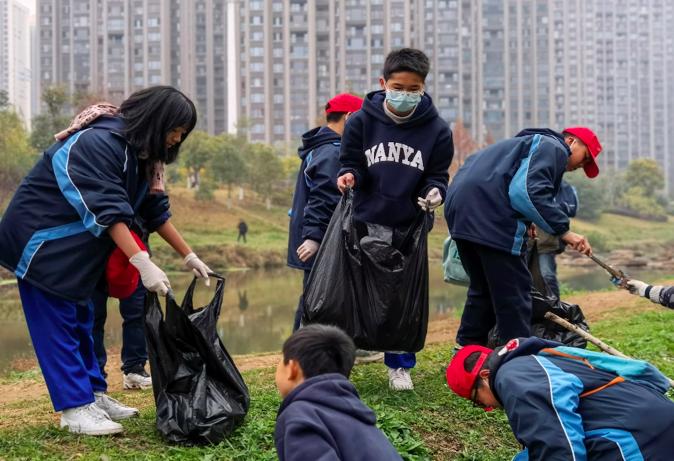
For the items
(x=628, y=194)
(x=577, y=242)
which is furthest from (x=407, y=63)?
(x=628, y=194)

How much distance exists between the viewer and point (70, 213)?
124 inches

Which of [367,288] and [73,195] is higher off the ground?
[73,195]

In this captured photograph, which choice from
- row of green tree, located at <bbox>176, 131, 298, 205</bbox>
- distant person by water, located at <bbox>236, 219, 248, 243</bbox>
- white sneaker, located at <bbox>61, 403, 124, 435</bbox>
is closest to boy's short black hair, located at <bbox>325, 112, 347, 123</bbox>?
white sneaker, located at <bbox>61, 403, 124, 435</bbox>

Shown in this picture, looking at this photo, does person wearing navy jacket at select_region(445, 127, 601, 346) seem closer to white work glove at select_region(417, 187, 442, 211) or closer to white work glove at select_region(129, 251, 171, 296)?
white work glove at select_region(417, 187, 442, 211)

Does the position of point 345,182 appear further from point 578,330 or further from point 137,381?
point 137,381

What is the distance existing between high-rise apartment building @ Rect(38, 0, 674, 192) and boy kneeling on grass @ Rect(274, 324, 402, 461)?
55.2m

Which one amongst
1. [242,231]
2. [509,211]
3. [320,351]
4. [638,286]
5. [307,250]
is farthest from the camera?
[242,231]

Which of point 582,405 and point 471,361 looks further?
point 471,361

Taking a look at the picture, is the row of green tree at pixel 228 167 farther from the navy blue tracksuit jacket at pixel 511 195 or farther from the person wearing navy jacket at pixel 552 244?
the navy blue tracksuit jacket at pixel 511 195

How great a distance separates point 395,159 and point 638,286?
1.30 metres

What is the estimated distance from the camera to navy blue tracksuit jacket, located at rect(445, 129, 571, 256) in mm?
3699

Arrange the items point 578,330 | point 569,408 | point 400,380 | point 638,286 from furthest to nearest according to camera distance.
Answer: point 400,380 < point 578,330 < point 638,286 < point 569,408

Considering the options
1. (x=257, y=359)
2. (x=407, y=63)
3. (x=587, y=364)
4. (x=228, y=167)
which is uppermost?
(x=407, y=63)

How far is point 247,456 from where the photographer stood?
115 inches
